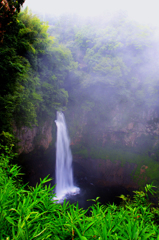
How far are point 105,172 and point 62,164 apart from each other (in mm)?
5415

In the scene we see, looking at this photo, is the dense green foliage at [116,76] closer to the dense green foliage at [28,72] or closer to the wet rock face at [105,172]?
the dense green foliage at [28,72]

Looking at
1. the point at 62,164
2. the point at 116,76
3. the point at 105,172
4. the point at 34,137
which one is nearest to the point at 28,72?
the point at 34,137

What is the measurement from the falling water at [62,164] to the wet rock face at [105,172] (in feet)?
4.49

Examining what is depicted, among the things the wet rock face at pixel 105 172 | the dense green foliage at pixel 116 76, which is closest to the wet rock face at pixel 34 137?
the dense green foliage at pixel 116 76

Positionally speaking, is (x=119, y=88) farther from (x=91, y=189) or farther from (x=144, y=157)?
(x=91, y=189)

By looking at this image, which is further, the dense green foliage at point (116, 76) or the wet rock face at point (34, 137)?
the dense green foliage at point (116, 76)

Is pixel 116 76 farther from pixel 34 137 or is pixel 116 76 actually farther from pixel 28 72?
pixel 34 137

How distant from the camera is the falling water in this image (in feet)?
43.0

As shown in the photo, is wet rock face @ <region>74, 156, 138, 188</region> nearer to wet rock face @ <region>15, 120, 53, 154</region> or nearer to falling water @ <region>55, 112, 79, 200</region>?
falling water @ <region>55, 112, 79, 200</region>

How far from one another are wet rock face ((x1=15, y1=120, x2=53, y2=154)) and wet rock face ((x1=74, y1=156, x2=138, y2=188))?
5178 millimetres

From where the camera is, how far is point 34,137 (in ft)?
35.6

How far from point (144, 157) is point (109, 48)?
13.8 meters

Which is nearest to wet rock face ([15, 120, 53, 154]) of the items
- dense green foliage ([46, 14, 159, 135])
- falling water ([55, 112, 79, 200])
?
falling water ([55, 112, 79, 200])

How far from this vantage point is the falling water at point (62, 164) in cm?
1312
